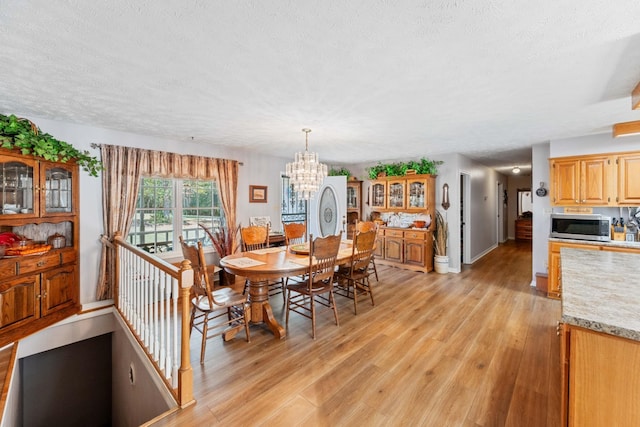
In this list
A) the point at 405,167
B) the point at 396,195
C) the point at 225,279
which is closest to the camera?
the point at 225,279

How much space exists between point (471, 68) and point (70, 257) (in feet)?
14.2

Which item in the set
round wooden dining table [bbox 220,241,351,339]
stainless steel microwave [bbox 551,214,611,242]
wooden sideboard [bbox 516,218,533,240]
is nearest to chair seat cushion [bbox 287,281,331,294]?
round wooden dining table [bbox 220,241,351,339]

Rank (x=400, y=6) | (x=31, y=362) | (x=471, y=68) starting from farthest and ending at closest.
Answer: (x=31, y=362), (x=471, y=68), (x=400, y=6)

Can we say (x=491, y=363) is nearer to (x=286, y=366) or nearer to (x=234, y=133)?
(x=286, y=366)

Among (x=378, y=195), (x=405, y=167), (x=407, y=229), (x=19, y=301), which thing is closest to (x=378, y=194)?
(x=378, y=195)

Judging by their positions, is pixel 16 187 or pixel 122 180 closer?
pixel 16 187

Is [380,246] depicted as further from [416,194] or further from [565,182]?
[565,182]

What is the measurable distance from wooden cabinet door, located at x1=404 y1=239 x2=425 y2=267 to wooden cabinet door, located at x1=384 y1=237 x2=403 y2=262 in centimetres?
12

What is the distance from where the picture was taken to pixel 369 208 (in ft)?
21.4

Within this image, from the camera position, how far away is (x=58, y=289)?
3086 millimetres

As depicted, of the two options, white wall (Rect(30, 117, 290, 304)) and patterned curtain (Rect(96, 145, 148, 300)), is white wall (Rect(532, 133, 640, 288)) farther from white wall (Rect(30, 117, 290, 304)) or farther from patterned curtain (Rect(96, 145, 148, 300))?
patterned curtain (Rect(96, 145, 148, 300))

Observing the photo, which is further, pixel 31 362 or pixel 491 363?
pixel 31 362

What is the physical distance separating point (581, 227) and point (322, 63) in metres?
3.99

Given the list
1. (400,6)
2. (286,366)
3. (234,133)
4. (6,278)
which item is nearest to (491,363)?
(286,366)
